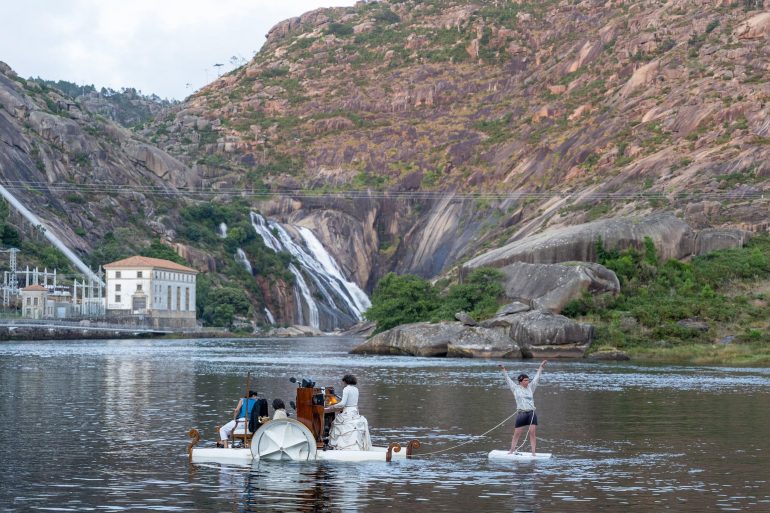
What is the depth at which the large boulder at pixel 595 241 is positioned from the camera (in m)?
105

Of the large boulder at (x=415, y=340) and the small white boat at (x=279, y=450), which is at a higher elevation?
the large boulder at (x=415, y=340)

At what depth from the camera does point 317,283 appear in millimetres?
187250

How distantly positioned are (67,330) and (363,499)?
4628 inches

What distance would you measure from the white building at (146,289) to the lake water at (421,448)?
90.3 metres

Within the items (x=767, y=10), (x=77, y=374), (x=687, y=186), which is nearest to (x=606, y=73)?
(x=767, y=10)

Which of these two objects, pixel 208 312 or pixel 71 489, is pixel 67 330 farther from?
pixel 71 489

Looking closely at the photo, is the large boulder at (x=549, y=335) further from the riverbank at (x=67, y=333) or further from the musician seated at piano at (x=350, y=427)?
the riverbank at (x=67, y=333)

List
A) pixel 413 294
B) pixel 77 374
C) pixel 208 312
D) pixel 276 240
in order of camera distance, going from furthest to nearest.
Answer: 1. pixel 276 240
2. pixel 208 312
3. pixel 413 294
4. pixel 77 374

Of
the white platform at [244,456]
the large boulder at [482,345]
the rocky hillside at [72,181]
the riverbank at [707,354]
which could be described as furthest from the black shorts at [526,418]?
the rocky hillside at [72,181]

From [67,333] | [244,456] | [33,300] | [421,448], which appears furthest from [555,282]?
[33,300]

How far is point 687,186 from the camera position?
143000mm

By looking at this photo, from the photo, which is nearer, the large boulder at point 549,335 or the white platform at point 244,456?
the white platform at point 244,456

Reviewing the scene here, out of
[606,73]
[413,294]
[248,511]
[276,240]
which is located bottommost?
Result: [248,511]

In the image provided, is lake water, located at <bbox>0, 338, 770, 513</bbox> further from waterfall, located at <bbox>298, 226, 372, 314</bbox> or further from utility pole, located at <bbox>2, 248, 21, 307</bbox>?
waterfall, located at <bbox>298, 226, 372, 314</bbox>
